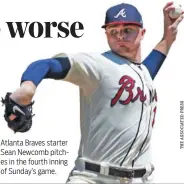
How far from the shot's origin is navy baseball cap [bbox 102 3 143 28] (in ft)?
17.3

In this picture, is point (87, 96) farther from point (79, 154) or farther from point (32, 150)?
point (32, 150)

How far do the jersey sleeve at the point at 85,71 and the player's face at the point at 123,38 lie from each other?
0.69 feet

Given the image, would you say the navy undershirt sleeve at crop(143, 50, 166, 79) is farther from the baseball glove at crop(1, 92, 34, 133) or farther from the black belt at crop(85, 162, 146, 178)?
the baseball glove at crop(1, 92, 34, 133)

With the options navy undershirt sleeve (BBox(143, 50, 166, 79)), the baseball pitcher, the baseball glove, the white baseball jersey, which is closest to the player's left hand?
navy undershirt sleeve (BBox(143, 50, 166, 79))

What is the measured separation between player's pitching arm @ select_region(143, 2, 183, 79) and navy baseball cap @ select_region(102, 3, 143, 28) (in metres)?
0.34

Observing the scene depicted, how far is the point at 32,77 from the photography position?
4785 mm

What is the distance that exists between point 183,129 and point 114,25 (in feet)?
3.72

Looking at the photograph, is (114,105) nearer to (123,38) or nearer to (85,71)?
(85,71)

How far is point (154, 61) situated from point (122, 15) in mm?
492

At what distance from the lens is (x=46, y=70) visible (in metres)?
4.85

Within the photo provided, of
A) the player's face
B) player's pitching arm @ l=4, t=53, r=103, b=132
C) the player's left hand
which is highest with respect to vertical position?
the player's left hand

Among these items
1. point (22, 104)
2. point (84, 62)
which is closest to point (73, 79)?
point (84, 62)

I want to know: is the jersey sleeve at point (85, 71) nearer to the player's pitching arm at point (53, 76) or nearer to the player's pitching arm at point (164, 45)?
the player's pitching arm at point (53, 76)

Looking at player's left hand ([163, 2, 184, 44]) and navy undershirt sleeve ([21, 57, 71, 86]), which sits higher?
player's left hand ([163, 2, 184, 44])
